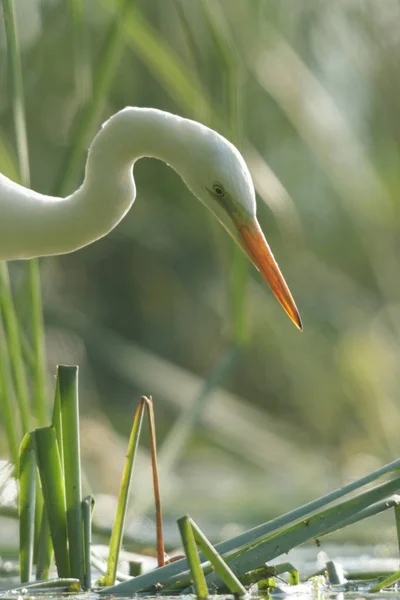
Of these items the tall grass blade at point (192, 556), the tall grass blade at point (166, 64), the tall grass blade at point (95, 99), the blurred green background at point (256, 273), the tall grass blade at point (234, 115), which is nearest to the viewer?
the tall grass blade at point (192, 556)

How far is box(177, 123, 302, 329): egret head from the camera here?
2.59 metres

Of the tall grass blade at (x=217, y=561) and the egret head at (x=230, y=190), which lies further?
the egret head at (x=230, y=190)

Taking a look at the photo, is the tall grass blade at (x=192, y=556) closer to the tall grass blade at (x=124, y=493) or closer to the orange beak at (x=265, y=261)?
the tall grass blade at (x=124, y=493)

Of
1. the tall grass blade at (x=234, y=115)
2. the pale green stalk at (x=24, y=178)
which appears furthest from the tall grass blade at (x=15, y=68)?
the tall grass blade at (x=234, y=115)

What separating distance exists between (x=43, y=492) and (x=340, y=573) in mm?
703

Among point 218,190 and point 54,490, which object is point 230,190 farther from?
point 54,490

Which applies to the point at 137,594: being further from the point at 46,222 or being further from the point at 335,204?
→ the point at 335,204

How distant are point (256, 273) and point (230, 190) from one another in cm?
321

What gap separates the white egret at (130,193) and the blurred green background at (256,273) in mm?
1510

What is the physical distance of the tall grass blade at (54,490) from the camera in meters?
2.72

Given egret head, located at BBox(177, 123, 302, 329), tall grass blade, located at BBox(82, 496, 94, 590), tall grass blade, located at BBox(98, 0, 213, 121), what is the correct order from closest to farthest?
egret head, located at BBox(177, 123, 302, 329)
tall grass blade, located at BBox(82, 496, 94, 590)
tall grass blade, located at BBox(98, 0, 213, 121)

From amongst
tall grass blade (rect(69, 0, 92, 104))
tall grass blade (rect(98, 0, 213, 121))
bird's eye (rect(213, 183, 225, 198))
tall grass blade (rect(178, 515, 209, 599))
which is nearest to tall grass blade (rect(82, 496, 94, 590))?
tall grass blade (rect(178, 515, 209, 599))

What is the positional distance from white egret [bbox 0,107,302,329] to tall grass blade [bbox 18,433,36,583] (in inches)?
20.2

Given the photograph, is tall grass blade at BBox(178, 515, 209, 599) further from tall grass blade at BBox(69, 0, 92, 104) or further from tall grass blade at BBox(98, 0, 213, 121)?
tall grass blade at BBox(98, 0, 213, 121)
